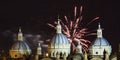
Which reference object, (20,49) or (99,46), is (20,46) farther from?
(99,46)

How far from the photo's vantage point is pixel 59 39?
396 feet

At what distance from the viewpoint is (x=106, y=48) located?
12294cm

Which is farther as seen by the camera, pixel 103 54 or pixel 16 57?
pixel 16 57

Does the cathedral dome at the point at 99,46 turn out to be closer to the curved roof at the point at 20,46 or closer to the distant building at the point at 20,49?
the distant building at the point at 20,49

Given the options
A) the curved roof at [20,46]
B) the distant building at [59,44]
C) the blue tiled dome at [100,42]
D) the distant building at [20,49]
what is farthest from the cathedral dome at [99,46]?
the curved roof at [20,46]

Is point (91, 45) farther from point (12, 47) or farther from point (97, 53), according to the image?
point (12, 47)

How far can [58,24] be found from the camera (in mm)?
123000

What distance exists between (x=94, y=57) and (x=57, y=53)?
288 inches

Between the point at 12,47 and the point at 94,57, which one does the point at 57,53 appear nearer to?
the point at 94,57

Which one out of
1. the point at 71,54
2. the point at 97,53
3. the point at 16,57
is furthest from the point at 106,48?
the point at 16,57

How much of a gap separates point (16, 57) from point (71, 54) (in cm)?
1596

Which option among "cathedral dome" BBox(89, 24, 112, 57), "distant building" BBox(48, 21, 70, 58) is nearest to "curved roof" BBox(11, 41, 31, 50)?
"distant building" BBox(48, 21, 70, 58)

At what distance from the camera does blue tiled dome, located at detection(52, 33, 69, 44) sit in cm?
12039

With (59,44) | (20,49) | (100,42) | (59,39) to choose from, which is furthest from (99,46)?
(20,49)
